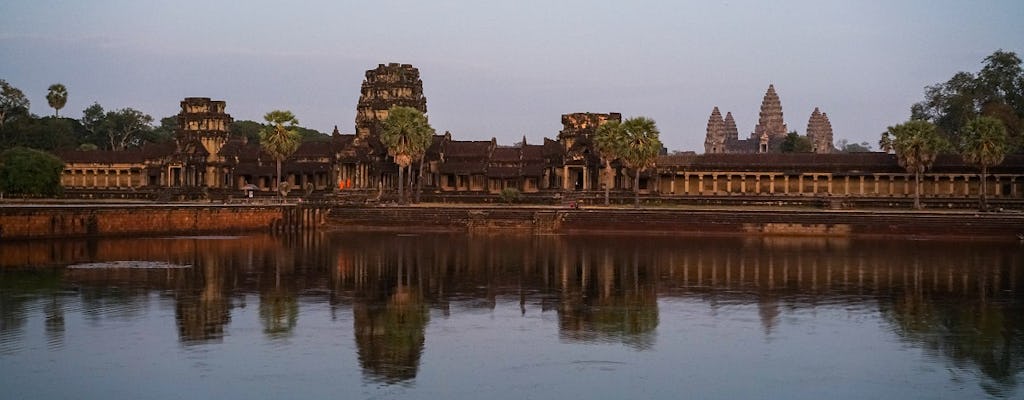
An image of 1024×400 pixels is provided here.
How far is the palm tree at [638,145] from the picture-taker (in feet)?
255

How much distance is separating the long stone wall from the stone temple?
11757 cm

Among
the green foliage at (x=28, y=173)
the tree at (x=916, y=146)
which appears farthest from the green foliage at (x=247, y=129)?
the tree at (x=916, y=146)

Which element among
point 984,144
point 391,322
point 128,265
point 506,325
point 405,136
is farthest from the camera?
point 405,136

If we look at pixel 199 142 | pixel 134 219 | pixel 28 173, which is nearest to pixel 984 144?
pixel 134 219

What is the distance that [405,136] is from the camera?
3152 inches

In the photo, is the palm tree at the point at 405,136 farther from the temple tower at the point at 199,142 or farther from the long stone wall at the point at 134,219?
the temple tower at the point at 199,142

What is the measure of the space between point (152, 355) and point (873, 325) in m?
18.8

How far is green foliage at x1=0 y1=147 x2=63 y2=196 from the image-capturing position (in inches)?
3214

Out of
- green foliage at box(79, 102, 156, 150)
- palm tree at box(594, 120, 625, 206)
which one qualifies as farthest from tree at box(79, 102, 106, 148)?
palm tree at box(594, 120, 625, 206)

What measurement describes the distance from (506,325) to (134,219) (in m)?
38.7

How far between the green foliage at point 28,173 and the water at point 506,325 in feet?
101

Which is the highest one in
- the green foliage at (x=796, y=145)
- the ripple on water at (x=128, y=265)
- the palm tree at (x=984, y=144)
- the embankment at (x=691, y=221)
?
the green foliage at (x=796, y=145)

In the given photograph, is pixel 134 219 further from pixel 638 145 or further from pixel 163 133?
pixel 163 133

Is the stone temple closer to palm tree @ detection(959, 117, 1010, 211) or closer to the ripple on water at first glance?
palm tree @ detection(959, 117, 1010, 211)
